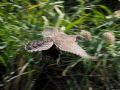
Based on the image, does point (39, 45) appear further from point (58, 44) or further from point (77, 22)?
point (77, 22)

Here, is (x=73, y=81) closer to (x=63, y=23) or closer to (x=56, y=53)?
(x=56, y=53)

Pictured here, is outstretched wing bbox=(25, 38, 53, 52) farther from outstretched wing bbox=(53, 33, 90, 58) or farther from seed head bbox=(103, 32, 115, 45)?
seed head bbox=(103, 32, 115, 45)

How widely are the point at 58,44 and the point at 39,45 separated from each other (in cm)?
9

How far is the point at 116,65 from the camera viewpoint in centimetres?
175

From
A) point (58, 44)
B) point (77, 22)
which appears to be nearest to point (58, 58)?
point (58, 44)

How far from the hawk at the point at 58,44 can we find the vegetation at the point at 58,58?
4 cm

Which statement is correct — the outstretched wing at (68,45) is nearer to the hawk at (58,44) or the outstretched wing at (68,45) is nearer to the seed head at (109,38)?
the hawk at (58,44)

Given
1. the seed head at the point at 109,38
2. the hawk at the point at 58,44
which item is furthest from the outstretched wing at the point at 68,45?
the seed head at the point at 109,38

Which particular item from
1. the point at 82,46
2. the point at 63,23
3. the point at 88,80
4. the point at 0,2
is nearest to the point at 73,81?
the point at 88,80

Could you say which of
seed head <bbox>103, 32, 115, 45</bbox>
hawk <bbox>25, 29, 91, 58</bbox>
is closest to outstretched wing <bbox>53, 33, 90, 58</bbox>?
hawk <bbox>25, 29, 91, 58</bbox>

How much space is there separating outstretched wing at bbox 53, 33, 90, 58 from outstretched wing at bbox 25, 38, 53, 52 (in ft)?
0.11

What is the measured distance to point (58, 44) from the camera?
176 cm

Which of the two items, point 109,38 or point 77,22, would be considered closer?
point 109,38

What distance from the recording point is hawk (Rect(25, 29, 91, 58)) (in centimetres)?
175
